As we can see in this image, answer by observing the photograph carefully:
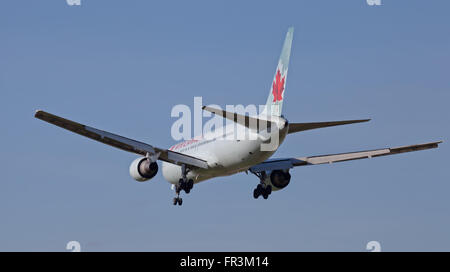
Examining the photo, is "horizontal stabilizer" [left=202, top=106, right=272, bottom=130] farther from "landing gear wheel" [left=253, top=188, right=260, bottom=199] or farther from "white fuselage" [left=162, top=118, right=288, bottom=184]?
"landing gear wheel" [left=253, top=188, right=260, bottom=199]

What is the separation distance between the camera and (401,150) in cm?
6384

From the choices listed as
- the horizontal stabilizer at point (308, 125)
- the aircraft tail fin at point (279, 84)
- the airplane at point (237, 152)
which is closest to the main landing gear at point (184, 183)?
the airplane at point (237, 152)

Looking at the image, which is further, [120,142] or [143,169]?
[143,169]

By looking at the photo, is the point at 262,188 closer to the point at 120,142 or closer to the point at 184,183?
the point at 184,183

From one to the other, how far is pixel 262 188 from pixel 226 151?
324 inches

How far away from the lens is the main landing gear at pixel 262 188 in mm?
67562

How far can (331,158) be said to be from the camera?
66.8m

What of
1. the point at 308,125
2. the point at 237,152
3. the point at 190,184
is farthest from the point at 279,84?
the point at 190,184

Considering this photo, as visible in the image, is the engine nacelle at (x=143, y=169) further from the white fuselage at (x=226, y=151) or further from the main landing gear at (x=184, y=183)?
the white fuselage at (x=226, y=151)
